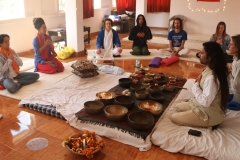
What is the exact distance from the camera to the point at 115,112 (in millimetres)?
2580

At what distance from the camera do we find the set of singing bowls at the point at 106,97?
274cm

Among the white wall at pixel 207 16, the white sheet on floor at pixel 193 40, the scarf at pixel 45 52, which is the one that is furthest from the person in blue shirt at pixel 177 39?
the scarf at pixel 45 52

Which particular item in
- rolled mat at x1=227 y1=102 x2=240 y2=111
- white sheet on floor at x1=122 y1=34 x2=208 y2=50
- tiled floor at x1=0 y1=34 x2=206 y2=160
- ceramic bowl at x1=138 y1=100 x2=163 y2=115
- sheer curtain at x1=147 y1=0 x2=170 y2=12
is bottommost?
tiled floor at x1=0 y1=34 x2=206 y2=160

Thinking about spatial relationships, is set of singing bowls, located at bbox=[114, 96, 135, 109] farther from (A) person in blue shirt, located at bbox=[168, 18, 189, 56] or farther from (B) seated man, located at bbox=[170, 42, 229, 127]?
(A) person in blue shirt, located at bbox=[168, 18, 189, 56]

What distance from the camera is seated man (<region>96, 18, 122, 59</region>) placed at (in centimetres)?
484

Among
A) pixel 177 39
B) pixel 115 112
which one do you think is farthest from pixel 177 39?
pixel 115 112

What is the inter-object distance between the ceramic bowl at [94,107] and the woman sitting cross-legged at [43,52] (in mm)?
1524

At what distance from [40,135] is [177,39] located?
3656mm

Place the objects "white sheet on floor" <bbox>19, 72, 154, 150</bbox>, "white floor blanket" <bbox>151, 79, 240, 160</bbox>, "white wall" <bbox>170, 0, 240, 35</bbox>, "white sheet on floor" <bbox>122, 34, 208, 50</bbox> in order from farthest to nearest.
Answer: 1. "white wall" <bbox>170, 0, 240, 35</bbox>
2. "white sheet on floor" <bbox>122, 34, 208, 50</bbox>
3. "white sheet on floor" <bbox>19, 72, 154, 150</bbox>
4. "white floor blanket" <bbox>151, 79, 240, 160</bbox>

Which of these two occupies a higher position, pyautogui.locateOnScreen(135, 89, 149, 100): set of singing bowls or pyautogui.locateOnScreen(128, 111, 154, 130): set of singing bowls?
pyautogui.locateOnScreen(135, 89, 149, 100): set of singing bowls

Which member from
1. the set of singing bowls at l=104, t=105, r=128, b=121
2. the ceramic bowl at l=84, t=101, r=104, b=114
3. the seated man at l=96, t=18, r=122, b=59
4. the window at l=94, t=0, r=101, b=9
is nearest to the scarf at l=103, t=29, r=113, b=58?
the seated man at l=96, t=18, r=122, b=59

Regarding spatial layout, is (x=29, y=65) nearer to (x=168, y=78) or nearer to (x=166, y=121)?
(x=168, y=78)

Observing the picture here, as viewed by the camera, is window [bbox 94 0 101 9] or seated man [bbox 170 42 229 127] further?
window [bbox 94 0 101 9]

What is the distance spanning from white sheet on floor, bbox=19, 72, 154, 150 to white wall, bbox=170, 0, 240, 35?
3.93 m
